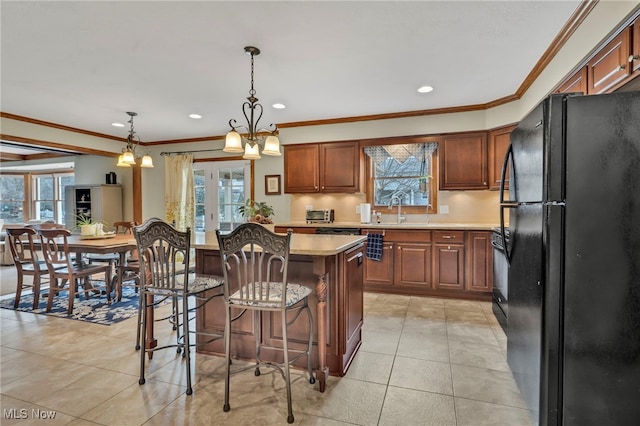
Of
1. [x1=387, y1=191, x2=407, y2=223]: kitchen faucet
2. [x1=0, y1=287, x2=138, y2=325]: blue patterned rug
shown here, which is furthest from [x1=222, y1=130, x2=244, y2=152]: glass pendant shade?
[x1=387, y1=191, x2=407, y2=223]: kitchen faucet

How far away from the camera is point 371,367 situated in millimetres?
2363

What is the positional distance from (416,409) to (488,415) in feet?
1.28

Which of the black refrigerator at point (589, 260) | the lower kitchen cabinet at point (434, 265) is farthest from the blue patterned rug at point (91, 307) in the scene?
the black refrigerator at point (589, 260)

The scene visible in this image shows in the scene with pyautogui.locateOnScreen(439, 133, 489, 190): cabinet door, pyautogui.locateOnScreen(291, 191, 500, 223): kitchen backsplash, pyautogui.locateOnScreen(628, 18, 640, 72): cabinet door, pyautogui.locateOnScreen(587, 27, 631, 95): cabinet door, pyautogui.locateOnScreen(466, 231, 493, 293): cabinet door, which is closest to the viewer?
pyautogui.locateOnScreen(628, 18, 640, 72): cabinet door

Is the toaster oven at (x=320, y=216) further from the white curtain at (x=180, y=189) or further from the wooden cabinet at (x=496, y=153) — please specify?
the white curtain at (x=180, y=189)

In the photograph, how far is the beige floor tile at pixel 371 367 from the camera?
2.22m

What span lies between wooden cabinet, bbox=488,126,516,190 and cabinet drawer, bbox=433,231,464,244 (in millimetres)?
846

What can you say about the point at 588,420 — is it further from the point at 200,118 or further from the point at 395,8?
the point at 200,118

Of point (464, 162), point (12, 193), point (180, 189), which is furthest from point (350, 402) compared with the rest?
point (12, 193)

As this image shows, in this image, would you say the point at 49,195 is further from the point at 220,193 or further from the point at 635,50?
the point at 635,50

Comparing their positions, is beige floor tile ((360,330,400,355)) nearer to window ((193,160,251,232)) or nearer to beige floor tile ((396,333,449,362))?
beige floor tile ((396,333,449,362))

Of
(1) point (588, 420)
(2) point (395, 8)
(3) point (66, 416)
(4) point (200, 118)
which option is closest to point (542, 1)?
(2) point (395, 8)

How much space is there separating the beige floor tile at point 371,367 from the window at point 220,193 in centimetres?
396

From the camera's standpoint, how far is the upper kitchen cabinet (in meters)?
4.86
